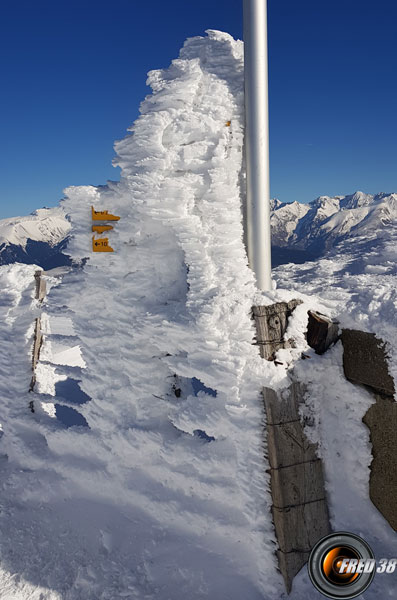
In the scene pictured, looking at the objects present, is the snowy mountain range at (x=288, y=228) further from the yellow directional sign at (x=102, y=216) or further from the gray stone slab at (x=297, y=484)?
the gray stone slab at (x=297, y=484)

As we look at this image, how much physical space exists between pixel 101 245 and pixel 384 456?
2.99 metres

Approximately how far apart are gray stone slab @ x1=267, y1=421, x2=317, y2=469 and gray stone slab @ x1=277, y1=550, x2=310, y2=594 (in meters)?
0.66

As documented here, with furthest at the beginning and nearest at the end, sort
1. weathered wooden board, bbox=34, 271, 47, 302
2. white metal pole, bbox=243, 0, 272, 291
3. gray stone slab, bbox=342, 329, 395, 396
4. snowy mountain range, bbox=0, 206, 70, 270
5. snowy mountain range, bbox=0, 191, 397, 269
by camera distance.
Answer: snowy mountain range, bbox=0, 191, 397, 269 → snowy mountain range, bbox=0, 206, 70, 270 → weathered wooden board, bbox=34, 271, 47, 302 → white metal pole, bbox=243, 0, 272, 291 → gray stone slab, bbox=342, 329, 395, 396

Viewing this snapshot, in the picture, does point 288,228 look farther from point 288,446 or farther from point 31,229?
point 288,446

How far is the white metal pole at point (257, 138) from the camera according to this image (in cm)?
323

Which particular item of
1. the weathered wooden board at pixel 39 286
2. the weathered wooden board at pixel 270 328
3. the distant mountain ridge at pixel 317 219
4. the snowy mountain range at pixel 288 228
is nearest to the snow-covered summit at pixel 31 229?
the snowy mountain range at pixel 288 228

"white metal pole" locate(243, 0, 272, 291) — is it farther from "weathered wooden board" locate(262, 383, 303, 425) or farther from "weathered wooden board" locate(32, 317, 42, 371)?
"weathered wooden board" locate(32, 317, 42, 371)

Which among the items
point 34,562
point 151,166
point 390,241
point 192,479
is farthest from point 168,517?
point 390,241

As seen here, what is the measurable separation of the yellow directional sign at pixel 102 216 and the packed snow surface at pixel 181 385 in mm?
43

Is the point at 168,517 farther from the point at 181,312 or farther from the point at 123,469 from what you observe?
the point at 181,312

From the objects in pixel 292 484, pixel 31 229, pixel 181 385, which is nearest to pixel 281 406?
→ pixel 292 484

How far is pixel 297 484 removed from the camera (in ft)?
9.78

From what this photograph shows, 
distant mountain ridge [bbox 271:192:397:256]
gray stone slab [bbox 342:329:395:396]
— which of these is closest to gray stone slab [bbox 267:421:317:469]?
gray stone slab [bbox 342:329:395:396]

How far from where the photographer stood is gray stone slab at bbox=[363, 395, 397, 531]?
282 centimetres
